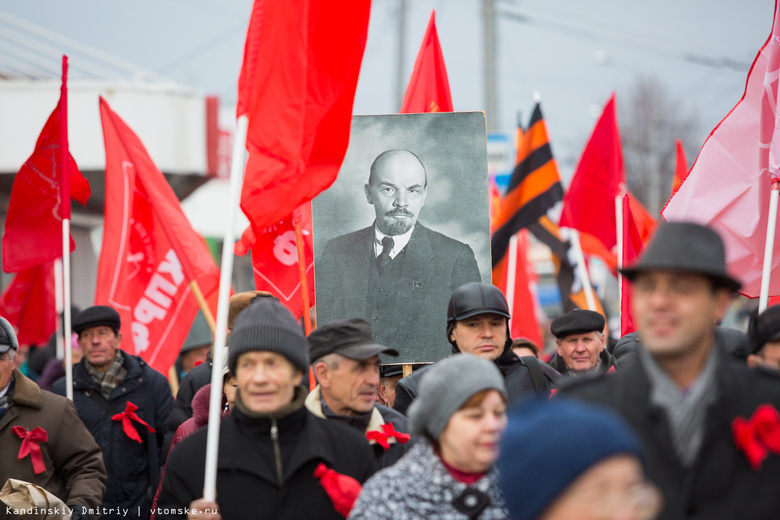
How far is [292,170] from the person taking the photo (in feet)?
15.0

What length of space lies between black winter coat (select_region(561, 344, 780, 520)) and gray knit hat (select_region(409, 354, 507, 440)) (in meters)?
0.61

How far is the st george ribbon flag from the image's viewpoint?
5898 millimetres

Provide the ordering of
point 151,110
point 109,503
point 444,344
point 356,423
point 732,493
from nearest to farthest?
point 732,493 → point 356,423 → point 444,344 → point 109,503 → point 151,110

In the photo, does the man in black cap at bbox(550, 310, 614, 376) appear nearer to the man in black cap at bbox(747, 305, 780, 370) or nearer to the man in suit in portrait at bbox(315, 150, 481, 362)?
the man in suit in portrait at bbox(315, 150, 481, 362)

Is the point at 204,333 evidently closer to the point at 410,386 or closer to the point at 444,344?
the point at 444,344

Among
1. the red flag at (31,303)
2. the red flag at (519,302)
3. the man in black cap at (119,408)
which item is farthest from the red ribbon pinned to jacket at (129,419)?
the red flag at (519,302)

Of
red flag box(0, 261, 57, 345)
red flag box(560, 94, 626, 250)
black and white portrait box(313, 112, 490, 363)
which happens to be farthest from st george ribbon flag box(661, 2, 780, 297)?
red flag box(0, 261, 57, 345)

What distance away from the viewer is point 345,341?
4.28m

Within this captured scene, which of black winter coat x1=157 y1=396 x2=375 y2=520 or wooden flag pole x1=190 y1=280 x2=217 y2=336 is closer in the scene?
black winter coat x1=157 y1=396 x2=375 y2=520

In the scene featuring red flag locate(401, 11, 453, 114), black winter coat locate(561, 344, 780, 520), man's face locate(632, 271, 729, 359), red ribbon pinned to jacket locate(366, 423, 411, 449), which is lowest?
red ribbon pinned to jacket locate(366, 423, 411, 449)

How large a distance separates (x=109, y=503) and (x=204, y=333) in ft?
13.6

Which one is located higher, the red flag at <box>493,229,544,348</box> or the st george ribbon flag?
the st george ribbon flag

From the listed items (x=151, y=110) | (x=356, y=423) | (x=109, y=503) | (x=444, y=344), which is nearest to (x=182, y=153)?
(x=151, y=110)

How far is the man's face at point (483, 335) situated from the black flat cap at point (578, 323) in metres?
1.48
